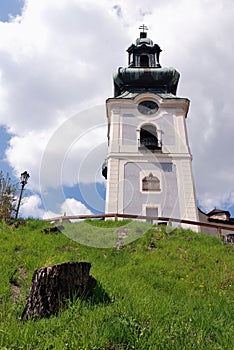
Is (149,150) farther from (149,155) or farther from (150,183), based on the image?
(150,183)

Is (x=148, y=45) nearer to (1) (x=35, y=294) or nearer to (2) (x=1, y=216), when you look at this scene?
(2) (x=1, y=216)

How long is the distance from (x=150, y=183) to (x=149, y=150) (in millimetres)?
2496

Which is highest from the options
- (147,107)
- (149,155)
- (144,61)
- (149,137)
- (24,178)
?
(144,61)

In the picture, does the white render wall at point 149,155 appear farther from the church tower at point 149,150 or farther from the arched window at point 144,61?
the arched window at point 144,61

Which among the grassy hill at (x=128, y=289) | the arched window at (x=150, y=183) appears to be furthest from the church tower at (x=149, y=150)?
the grassy hill at (x=128, y=289)

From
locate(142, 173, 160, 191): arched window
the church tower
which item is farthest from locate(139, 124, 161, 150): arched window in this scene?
locate(142, 173, 160, 191): arched window

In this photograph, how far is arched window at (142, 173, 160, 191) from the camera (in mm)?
19859

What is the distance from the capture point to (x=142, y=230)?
12492mm

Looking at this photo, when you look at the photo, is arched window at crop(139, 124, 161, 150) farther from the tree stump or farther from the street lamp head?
the tree stump

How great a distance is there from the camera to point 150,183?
791 inches

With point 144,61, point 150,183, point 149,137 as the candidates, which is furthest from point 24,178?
point 144,61

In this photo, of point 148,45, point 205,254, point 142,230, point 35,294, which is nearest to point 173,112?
point 148,45

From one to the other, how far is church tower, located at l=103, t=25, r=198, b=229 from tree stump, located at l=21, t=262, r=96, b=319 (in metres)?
13.9

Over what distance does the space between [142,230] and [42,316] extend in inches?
341
